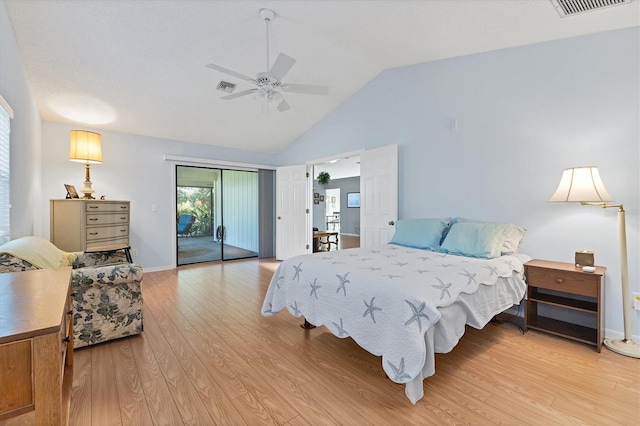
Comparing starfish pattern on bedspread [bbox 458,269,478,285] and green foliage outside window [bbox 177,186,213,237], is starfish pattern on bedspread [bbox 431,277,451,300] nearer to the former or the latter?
Answer: starfish pattern on bedspread [bbox 458,269,478,285]

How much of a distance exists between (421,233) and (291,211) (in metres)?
3.20

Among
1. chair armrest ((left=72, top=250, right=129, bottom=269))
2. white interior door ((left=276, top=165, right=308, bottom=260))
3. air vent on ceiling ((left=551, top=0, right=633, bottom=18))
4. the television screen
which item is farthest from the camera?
the television screen

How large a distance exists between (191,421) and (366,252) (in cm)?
194

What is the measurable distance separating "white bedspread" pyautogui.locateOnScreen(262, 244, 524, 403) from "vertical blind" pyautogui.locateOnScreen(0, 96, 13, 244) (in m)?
2.07

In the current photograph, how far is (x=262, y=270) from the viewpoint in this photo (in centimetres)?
516

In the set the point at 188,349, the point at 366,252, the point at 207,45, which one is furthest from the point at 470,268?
the point at 207,45

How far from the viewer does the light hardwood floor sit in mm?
1591

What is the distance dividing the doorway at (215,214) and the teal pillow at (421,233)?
379 cm

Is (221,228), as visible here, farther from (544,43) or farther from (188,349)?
(544,43)

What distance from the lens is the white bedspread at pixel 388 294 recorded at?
1.63m

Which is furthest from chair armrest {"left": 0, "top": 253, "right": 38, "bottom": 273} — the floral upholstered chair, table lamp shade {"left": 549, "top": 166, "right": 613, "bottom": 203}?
table lamp shade {"left": 549, "top": 166, "right": 613, "bottom": 203}

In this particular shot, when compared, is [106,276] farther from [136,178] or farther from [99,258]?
[136,178]

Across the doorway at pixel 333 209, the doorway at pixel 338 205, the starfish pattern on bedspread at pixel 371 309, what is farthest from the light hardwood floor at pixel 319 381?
the doorway at pixel 333 209

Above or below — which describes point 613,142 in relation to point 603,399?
above
